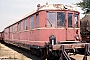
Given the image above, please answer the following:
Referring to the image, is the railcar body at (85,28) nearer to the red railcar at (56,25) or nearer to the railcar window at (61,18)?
the red railcar at (56,25)

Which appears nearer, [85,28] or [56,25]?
[56,25]

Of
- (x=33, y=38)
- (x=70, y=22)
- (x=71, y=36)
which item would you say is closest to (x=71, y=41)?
(x=71, y=36)

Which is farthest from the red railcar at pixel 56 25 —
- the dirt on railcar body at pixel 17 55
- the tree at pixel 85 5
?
the tree at pixel 85 5

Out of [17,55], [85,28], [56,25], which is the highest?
[56,25]

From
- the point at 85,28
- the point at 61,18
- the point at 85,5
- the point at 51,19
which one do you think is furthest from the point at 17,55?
the point at 85,5

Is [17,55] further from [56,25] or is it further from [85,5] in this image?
[85,5]

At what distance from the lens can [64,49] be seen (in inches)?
363

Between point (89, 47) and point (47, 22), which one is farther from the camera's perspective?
point (47, 22)

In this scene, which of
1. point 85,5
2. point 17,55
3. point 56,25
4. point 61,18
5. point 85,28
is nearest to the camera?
point 56,25

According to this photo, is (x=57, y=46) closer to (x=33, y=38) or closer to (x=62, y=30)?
(x=62, y=30)

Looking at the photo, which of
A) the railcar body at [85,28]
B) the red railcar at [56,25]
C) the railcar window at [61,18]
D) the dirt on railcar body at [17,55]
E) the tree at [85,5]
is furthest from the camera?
the tree at [85,5]

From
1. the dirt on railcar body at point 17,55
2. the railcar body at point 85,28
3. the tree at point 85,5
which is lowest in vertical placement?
the dirt on railcar body at point 17,55

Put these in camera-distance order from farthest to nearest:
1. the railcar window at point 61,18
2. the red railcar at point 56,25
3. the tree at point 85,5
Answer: the tree at point 85,5, the railcar window at point 61,18, the red railcar at point 56,25

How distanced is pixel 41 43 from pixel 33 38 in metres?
1.39
